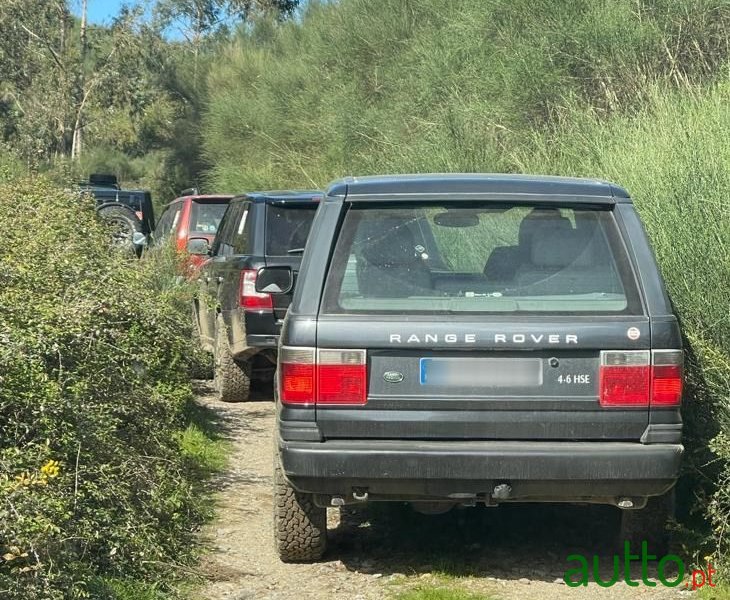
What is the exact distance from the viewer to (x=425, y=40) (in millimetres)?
20562

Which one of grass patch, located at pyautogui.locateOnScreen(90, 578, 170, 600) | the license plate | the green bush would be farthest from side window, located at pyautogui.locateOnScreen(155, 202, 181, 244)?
the license plate

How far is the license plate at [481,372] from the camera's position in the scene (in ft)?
15.7

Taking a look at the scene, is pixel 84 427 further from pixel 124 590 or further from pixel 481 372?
pixel 481 372

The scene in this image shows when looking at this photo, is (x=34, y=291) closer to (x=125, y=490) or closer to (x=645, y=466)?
(x=125, y=490)

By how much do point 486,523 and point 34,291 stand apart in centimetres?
265

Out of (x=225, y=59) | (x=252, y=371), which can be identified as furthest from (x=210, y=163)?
(x=252, y=371)

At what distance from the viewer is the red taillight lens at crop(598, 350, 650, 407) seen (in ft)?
15.6

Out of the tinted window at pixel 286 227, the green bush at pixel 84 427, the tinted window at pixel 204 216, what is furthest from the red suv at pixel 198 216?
the green bush at pixel 84 427

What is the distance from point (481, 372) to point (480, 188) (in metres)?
0.89

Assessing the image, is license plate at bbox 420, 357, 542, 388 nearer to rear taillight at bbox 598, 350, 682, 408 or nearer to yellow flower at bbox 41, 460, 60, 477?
rear taillight at bbox 598, 350, 682, 408

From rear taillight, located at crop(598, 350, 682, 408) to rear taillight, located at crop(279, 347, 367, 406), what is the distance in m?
1.01

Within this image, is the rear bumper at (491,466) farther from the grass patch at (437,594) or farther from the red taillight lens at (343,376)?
the grass patch at (437,594)

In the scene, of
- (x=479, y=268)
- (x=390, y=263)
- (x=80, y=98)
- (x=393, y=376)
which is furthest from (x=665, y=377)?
(x=80, y=98)

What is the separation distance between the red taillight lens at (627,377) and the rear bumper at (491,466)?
19 centimetres
